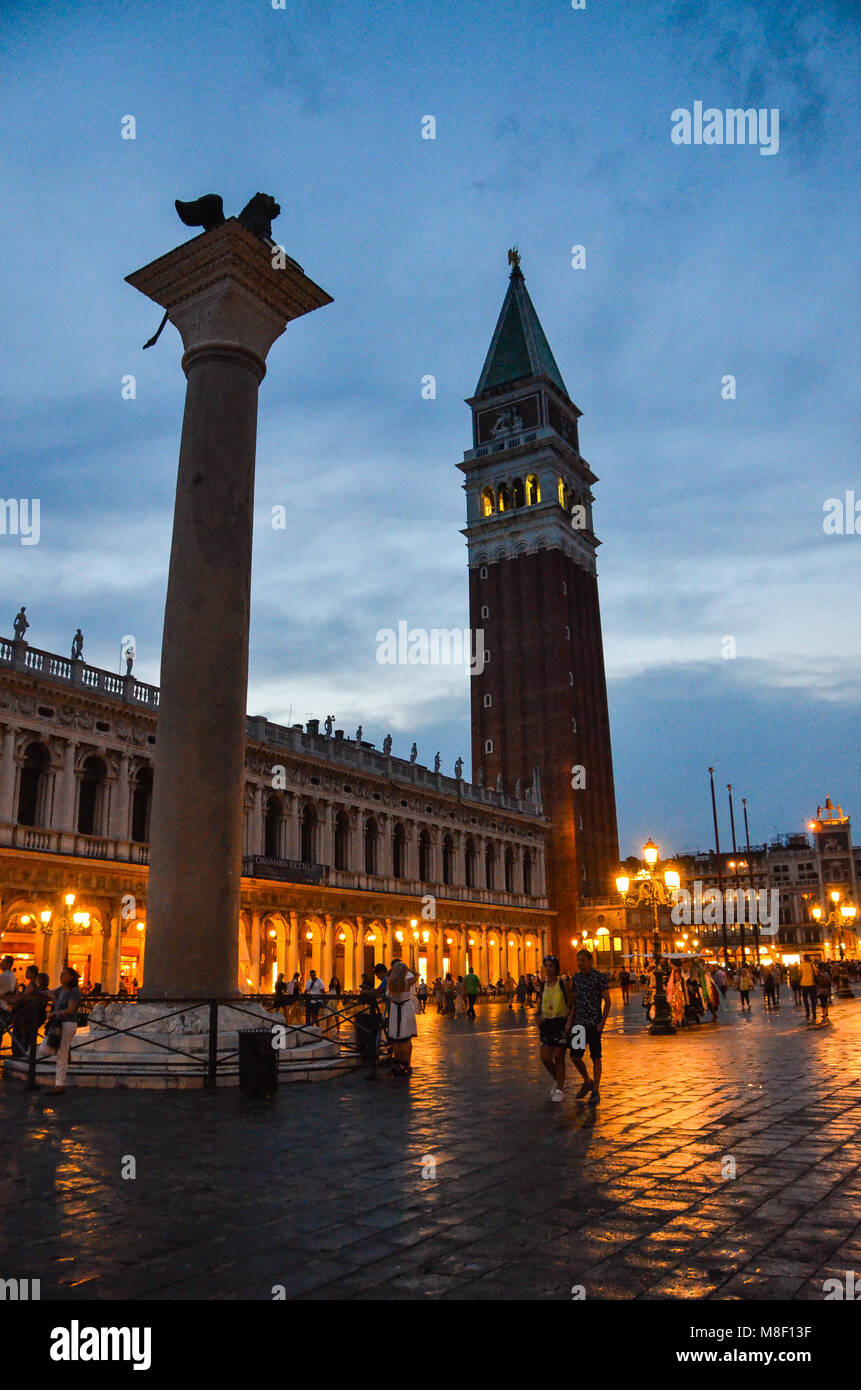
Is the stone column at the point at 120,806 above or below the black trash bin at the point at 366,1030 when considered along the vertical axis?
above

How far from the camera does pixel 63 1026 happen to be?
11.3m

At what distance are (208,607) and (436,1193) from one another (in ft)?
28.9

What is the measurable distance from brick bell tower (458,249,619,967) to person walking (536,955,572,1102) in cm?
5453

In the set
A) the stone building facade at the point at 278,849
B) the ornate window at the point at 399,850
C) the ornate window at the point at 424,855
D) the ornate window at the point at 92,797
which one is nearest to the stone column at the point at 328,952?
the stone building facade at the point at 278,849

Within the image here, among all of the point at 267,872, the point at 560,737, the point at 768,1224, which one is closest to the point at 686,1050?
the point at 768,1224

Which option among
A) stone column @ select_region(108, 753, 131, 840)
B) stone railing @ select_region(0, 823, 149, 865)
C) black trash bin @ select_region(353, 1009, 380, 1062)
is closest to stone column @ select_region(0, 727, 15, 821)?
stone railing @ select_region(0, 823, 149, 865)

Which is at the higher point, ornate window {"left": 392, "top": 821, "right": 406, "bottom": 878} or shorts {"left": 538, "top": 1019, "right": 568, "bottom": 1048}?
ornate window {"left": 392, "top": 821, "right": 406, "bottom": 878}

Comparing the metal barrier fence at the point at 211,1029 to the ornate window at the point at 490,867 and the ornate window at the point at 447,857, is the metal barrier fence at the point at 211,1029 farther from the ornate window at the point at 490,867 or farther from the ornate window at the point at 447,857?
the ornate window at the point at 490,867

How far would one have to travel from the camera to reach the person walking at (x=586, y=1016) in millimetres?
10953

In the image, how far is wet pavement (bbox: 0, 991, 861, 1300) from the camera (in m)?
4.38

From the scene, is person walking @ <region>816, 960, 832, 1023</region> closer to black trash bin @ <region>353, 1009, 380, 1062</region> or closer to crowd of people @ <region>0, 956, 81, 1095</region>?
black trash bin @ <region>353, 1009, 380, 1062</region>

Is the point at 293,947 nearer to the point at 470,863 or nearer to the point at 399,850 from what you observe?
the point at 399,850

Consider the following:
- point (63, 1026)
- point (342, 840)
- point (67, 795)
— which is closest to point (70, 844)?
point (67, 795)

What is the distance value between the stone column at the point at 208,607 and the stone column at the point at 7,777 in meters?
20.0
